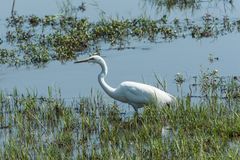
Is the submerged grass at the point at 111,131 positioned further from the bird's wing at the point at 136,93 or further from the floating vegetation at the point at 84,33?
the floating vegetation at the point at 84,33

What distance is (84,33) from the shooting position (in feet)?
53.9

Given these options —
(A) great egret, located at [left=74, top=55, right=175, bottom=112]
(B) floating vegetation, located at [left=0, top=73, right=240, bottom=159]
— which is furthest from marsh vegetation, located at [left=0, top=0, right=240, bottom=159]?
(A) great egret, located at [left=74, top=55, right=175, bottom=112]

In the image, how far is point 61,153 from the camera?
8.68 meters

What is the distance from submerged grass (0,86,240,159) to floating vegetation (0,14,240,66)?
398cm

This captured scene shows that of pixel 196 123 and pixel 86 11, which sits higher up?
pixel 86 11

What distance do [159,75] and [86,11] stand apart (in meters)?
6.89

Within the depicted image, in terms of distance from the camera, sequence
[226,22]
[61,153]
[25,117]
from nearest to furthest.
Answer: [61,153] < [25,117] < [226,22]

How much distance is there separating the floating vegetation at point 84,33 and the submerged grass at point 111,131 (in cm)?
398

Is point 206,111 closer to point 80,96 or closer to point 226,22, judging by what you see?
point 80,96

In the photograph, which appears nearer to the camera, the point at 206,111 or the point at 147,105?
the point at 206,111

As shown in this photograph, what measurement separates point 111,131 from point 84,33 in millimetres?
7143

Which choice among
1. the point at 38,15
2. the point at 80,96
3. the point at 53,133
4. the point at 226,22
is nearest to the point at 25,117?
the point at 53,133

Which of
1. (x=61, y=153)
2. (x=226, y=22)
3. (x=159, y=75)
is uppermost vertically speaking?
(x=226, y=22)

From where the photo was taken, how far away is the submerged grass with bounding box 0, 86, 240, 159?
27.4 feet
